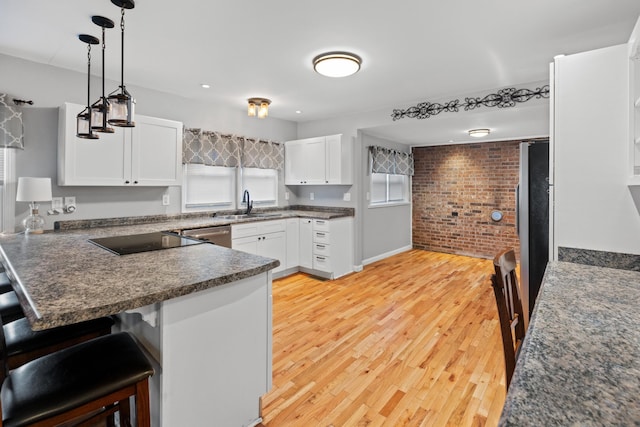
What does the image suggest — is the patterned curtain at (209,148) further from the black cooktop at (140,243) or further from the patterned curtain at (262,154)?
the black cooktop at (140,243)

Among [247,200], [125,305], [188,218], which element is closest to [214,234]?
[188,218]

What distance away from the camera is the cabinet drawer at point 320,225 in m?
4.41

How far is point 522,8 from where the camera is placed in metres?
2.01

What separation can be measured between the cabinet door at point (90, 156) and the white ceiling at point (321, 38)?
593 mm

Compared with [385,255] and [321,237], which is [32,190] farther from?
[385,255]

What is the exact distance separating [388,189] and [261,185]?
237 cm

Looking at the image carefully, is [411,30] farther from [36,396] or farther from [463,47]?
[36,396]

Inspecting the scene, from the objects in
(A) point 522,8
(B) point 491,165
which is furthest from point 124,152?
(B) point 491,165

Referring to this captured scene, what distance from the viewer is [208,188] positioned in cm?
431

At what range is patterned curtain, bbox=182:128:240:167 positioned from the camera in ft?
12.9

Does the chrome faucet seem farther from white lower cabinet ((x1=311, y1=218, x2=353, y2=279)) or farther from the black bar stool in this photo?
the black bar stool

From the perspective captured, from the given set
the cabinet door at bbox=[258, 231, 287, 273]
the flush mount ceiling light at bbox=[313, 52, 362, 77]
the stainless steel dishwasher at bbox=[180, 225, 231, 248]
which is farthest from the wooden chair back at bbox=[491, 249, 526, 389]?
the cabinet door at bbox=[258, 231, 287, 273]

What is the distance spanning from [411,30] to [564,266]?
70.7 inches

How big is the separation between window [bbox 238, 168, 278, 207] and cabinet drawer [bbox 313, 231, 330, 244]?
102 cm
